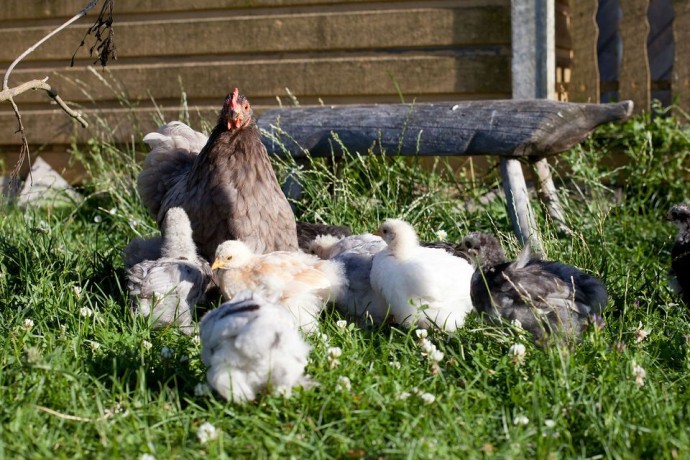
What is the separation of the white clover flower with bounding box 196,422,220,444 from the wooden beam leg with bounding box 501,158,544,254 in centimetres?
293

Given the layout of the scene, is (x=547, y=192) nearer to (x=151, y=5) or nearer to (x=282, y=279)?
(x=282, y=279)

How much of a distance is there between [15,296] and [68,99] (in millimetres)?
4236

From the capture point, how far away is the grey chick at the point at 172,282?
3906mm

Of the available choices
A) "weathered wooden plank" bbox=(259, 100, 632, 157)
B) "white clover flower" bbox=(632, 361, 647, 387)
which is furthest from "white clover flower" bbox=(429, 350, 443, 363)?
Result: "weathered wooden plank" bbox=(259, 100, 632, 157)

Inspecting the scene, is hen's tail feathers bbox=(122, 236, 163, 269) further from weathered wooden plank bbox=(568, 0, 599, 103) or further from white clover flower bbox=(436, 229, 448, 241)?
weathered wooden plank bbox=(568, 0, 599, 103)

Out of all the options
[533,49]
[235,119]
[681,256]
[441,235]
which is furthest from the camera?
[533,49]

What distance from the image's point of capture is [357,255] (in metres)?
4.36

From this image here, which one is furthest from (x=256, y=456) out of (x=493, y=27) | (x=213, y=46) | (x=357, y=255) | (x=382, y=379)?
(x=213, y=46)

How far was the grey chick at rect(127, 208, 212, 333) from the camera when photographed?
154 inches

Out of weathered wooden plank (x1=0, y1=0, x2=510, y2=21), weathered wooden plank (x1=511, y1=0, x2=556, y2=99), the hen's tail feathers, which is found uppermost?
weathered wooden plank (x1=0, y1=0, x2=510, y2=21)

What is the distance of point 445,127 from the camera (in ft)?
18.0

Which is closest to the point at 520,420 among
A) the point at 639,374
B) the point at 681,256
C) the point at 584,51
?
the point at 639,374

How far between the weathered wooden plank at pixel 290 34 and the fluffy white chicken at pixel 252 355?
14.3 feet

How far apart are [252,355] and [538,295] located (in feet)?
4.43
